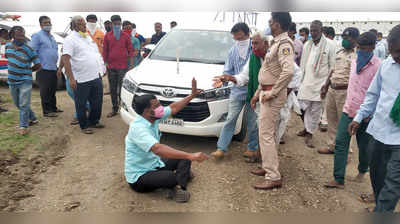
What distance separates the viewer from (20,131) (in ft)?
15.6

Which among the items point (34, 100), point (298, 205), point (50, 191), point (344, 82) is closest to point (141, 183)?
point (50, 191)

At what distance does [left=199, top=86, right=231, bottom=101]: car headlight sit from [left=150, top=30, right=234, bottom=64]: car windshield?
0.76 m

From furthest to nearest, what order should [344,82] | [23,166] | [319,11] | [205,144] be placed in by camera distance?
[205,144], [344,82], [23,166], [319,11]

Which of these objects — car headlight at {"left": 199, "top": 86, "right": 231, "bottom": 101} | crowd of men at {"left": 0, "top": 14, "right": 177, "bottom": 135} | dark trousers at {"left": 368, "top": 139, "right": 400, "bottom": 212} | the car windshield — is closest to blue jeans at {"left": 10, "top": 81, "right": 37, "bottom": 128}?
crowd of men at {"left": 0, "top": 14, "right": 177, "bottom": 135}

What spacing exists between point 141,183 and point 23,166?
73.0 inches

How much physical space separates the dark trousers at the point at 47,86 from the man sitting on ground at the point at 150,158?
11.5 feet

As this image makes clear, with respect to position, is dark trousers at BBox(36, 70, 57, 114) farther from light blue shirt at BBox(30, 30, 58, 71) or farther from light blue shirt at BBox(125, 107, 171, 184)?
light blue shirt at BBox(125, 107, 171, 184)

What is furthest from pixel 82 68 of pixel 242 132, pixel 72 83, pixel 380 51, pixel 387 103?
pixel 380 51

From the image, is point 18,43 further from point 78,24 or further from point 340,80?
point 340,80

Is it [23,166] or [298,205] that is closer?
[298,205]

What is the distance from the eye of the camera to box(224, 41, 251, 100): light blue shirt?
3.93m

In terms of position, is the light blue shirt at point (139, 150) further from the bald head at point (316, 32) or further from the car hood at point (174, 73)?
the bald head at point (316, 32)

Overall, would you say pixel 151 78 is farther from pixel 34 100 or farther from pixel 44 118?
pixel 34 100

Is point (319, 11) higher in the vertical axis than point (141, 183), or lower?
higher
